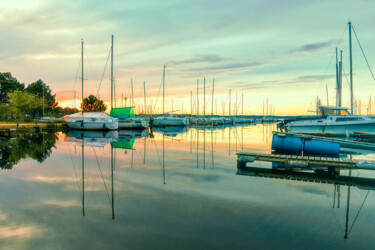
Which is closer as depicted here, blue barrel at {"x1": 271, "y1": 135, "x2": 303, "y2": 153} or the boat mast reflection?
the boat mast reflection

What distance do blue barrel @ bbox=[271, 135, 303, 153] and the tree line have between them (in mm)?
58481

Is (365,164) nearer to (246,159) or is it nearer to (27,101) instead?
(246,159)

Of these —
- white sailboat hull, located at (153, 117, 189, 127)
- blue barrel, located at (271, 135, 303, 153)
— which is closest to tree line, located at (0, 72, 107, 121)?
white sailboat hull, located at (153, 117, 189, 127)

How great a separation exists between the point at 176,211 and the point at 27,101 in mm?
78233

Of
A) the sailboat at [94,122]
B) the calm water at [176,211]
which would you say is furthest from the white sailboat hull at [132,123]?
the calm water at [176,211]

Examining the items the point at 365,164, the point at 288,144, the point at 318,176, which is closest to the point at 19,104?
the point at 288,144

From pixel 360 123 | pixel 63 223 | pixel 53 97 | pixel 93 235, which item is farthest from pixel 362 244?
pixel 53 97

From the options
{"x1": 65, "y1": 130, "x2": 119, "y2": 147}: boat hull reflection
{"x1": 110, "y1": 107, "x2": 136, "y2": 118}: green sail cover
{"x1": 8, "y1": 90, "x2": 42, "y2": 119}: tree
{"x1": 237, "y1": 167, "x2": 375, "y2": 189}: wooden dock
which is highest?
{"x1": 8, "y1": 90, "x2": 42, "y2": 119}: tree

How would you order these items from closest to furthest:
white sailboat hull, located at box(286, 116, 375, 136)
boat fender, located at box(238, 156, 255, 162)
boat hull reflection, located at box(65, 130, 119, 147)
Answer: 1. boat fender, located at box(238, 156, 255, 162)
2. boat hull reflection, located at box(65, 130, 119, 147)
3. white sailboat hull, located at box(286, 116, 375, 136)

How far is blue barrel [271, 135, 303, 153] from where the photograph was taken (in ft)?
72.9

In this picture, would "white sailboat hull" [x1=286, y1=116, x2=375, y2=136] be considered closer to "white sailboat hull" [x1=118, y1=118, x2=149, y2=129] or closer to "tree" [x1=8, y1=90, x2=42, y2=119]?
"white sailboat hull" [x1=118, y1=118, x2=149, y2=129]

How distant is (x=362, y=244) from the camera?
272 inches

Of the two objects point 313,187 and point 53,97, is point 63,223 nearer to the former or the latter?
point 313,187

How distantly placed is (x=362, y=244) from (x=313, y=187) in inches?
222
